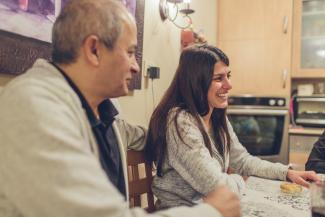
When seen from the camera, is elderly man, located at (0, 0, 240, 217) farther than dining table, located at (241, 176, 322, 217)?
No

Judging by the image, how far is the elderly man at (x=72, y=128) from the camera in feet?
1.90

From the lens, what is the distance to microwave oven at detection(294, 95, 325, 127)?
2.93m

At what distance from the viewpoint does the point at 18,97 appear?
0.64m

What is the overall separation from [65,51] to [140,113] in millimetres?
1231

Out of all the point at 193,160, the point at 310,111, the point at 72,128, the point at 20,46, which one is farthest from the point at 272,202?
the point at 310,111

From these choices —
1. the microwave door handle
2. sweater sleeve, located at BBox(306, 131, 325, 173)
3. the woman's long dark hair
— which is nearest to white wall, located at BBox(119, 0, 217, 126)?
the woman's long dark hair

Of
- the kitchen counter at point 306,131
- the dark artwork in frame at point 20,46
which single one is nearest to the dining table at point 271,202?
the dark artwork in frame at point 20,46

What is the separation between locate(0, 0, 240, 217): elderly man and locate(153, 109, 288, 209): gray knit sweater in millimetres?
287

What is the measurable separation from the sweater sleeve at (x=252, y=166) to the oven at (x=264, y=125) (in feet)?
4.80

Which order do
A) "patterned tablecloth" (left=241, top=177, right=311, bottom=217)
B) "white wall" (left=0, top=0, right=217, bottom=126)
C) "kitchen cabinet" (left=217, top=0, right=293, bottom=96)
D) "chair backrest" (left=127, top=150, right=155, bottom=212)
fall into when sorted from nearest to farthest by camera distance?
1. "patterned tablecloth" (left=241, top=177, right=311, bottom=217)
2. "chair backrest" (left=127, top=150, right=155, bottom=212)
3. "white wall" (left=0, top=0, right=217, bottom=126)
4. "kitchen cabinet" (left=217, top=0, right=293, bottom=96)

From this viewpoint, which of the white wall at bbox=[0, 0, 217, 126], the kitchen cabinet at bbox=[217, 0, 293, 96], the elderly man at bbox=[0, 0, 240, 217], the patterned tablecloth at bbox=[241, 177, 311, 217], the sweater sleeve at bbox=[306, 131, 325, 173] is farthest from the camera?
the kitchen cabinet at bbox=[217, 0, 293, 96]

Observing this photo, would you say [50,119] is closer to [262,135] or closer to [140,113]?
[140,113]

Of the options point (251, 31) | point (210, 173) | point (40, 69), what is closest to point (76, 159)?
point (40, 69)

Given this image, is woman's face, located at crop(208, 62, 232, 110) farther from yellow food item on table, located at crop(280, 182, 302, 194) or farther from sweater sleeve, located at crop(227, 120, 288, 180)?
yellow food item on table, located at crop(280, 182, 302, 194)
